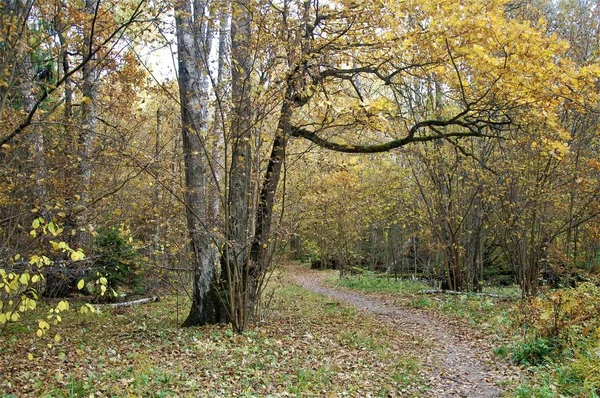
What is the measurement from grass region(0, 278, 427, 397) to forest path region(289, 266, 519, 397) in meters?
0.31

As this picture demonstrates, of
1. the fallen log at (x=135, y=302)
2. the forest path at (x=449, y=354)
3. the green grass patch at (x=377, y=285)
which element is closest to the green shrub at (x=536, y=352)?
the forest path at (x=449, y=354)

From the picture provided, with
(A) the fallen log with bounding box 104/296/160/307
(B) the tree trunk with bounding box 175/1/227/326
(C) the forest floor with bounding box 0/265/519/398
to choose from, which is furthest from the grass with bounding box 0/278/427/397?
(A) the fallen log with bounding box 104/296/160/307

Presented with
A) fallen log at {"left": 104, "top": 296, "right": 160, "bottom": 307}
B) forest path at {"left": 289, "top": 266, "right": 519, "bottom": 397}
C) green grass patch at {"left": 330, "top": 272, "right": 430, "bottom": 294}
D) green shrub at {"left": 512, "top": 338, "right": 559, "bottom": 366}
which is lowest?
green grass patch at {"left": 330, "top": 272, "right": 430, "bottom": 294}

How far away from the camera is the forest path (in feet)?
19.0

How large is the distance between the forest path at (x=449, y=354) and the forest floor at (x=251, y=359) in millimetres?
17

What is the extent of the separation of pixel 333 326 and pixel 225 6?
6284 millimetres

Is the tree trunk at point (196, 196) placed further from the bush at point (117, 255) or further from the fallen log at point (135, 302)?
the fallen log at point (135, 302)

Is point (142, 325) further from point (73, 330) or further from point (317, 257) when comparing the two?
point (317, 257)

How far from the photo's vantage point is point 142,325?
8.59m

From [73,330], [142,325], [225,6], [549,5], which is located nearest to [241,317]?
[142,325]

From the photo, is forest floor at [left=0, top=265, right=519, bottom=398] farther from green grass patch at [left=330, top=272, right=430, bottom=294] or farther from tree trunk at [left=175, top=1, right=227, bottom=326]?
green grass patch at [left=330, top=272, right=430, bottom=294]

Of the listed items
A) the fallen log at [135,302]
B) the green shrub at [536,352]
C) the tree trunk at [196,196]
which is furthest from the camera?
the fallen log at [135,302]

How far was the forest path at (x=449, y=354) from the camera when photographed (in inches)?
228

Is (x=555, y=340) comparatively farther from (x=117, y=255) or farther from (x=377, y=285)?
(x=377, y=285)
